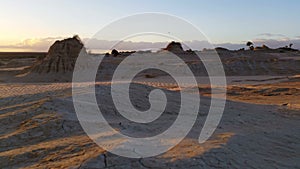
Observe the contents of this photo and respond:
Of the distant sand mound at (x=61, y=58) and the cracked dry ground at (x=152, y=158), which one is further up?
the distant sand mound at (x=61, y=58)

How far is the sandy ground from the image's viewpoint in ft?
13.2

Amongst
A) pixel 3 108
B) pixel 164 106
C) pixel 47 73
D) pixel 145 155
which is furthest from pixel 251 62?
pixel 145 155

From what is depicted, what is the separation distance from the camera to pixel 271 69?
23.0 metres

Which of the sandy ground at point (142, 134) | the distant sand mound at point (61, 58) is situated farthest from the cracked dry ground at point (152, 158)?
the distant sand mound at point (61, 58)

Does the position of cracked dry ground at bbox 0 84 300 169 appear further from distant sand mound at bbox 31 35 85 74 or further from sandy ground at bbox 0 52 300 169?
distant sand mound at bbox 31 35 85 74

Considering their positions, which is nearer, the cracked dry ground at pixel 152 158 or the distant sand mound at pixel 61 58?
the cracked dry ground at pixel 152 158

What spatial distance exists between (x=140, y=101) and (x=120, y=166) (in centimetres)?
491

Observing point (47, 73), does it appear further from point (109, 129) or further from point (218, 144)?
point (218, 144)

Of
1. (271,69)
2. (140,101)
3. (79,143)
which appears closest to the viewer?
(79,143)

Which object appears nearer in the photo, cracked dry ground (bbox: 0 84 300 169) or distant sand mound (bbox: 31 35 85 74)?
cracked dry ground (bbox: 0 84 300 169)

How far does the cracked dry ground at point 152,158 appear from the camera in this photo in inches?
157

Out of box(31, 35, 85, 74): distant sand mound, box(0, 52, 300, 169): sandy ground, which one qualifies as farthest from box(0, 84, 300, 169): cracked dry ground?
box(31, 35, 85, 74): distant sand mound

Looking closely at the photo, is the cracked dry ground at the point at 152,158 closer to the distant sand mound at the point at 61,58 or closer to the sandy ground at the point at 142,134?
the sandy ground at the point at 142,134

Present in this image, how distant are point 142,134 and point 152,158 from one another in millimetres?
1716
